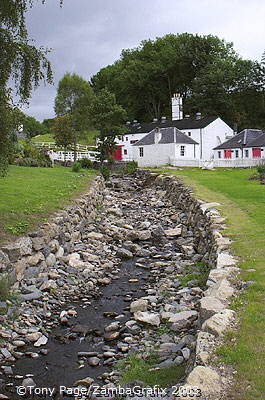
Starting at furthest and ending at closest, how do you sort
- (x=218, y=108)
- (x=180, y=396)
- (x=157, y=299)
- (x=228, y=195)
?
1. (x=218, y=108)
2. (x=228, y=195)
3. (x=157, y=299)
4. (x=180, y=396)

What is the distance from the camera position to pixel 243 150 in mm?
49969

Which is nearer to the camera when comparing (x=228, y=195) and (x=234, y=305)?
(x=234, y=305)

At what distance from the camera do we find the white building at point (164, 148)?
4856 cm

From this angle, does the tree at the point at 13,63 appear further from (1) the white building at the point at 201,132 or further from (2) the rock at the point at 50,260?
(1) the white building at the point at 201,132

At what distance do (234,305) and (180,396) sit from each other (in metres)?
2.79

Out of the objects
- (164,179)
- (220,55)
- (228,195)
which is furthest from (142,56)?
(228,195)

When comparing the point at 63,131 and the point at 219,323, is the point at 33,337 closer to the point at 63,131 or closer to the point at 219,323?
the point at 219,323

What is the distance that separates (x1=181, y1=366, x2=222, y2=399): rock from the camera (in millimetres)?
5164

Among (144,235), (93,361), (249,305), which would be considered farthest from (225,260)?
(144,235)

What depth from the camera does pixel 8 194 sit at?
706 inches

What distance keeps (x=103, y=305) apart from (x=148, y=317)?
6.23ft

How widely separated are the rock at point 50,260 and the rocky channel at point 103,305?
34 millimetres

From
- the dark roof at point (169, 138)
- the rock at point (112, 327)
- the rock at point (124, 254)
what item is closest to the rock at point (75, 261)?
the rock at point (124, 254)

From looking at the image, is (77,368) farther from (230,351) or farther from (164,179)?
(164,179)
